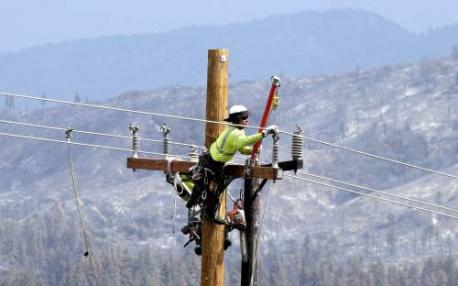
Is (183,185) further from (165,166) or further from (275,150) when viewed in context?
(275,150)

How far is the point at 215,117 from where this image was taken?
29906mm

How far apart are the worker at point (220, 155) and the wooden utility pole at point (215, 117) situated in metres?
0.28

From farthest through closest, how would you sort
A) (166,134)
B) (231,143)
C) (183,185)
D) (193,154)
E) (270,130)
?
1. (193,154)
2. (183,185)
3. (166,134)
4. (231,143)
5. (270,130)

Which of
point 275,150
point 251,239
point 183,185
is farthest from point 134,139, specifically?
point 275,150

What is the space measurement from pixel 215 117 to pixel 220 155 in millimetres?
794

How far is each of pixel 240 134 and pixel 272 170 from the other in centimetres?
116

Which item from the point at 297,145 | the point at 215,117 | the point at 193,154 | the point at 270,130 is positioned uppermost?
the point at 215,117

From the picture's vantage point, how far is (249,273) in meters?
31.4

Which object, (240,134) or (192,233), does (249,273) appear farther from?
(240,134)

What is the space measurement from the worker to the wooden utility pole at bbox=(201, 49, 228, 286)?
0.28m

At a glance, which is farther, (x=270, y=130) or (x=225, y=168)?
(x=225, y=168)

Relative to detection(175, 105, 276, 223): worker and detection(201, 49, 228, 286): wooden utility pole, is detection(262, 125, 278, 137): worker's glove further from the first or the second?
detection(201, 49, 228, 286): wooden utility pole

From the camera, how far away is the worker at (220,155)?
29.2 m

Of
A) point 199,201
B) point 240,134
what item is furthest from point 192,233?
point 240,134
